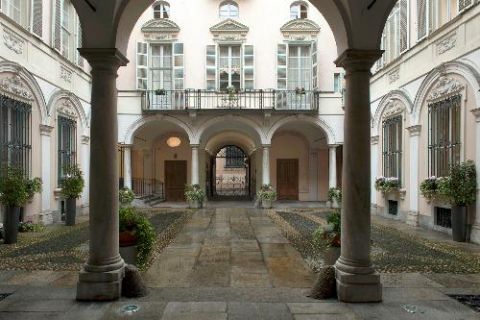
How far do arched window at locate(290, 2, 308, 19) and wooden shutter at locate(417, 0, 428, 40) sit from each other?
700cm

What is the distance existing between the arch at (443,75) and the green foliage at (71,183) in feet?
34.0

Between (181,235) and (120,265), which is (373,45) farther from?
(181,235)

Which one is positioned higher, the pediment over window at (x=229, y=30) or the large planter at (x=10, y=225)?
the pediment over window at (x=229, y=30)

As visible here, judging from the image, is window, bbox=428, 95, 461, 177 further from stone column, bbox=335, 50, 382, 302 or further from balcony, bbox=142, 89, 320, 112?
balcony, bbox=142, 89, 320, 112

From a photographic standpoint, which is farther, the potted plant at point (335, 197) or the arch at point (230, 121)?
the arch at point (230, 121)

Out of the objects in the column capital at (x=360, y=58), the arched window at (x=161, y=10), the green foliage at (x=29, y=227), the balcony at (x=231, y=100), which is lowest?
the green foliage at (x=29, y=227)

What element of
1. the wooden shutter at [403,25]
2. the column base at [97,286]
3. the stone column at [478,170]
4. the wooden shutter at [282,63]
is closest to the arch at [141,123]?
the wooden shutter at [282,63]

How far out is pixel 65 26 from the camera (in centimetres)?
1292

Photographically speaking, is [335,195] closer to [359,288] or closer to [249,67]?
[249,67]

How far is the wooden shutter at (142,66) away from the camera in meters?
17.3

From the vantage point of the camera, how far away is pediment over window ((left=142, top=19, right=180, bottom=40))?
17.4 m

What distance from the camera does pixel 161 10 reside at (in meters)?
17.7

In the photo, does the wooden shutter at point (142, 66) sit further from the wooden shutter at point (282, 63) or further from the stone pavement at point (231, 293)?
the stone pavement at point (231, 293)

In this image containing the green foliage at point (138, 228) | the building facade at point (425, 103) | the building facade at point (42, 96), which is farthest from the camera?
the building facade at point (42, 96)
